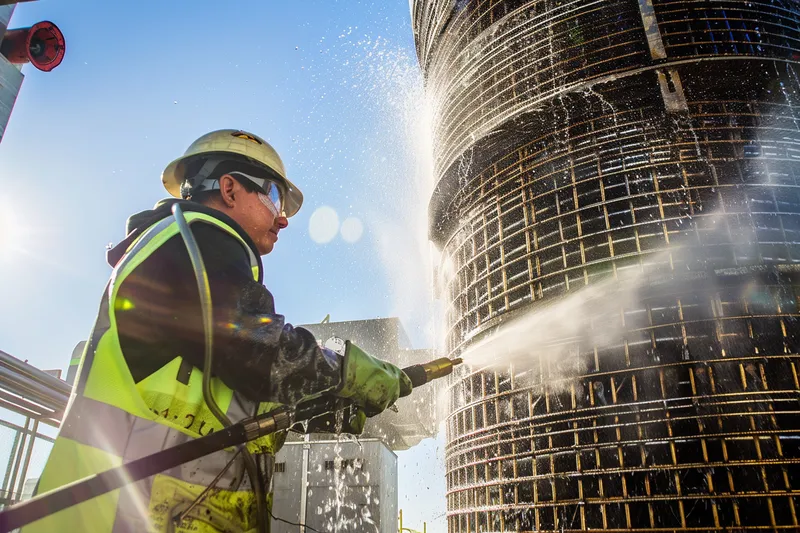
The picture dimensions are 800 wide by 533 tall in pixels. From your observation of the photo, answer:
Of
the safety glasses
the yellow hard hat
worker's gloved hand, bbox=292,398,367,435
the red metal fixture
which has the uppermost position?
the red metal fixture

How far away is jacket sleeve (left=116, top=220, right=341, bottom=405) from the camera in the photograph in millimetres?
2004

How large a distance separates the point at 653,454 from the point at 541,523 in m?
1.53

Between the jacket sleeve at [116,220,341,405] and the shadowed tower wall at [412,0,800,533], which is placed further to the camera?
the shadowed tower wall at [412,0,800,533]

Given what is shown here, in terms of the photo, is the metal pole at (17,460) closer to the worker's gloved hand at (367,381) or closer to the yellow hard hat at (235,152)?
the yellow hard hat at (235,152)

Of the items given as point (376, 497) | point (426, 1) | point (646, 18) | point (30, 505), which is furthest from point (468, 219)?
point (376, 497)

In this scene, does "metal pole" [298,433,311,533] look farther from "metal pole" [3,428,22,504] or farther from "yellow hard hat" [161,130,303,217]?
"yellow hard hat" [161,130,303,217]

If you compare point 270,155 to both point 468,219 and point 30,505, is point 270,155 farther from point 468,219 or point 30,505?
point 468,219

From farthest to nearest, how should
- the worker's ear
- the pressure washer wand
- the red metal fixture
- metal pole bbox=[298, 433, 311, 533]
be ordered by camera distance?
metal pole bbox=[298, 433, 311, 533], the red metal fixture, the worker's ear, the pressure washer wand

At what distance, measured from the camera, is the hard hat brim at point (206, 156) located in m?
2.91

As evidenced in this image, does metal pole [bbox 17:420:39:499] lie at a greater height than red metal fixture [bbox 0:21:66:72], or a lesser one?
lesser

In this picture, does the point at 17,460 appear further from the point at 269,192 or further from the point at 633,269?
the point at 633,269

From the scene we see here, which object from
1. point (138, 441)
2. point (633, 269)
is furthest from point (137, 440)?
point (633, 269)

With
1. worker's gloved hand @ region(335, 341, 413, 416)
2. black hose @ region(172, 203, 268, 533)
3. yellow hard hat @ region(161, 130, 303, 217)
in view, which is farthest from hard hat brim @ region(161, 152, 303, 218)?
worker's gloved hand @ region(335, 341, 413, 416)

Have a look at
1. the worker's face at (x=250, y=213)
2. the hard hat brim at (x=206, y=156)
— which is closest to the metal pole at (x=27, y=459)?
the hard hat brim at (x=206, y=156)
